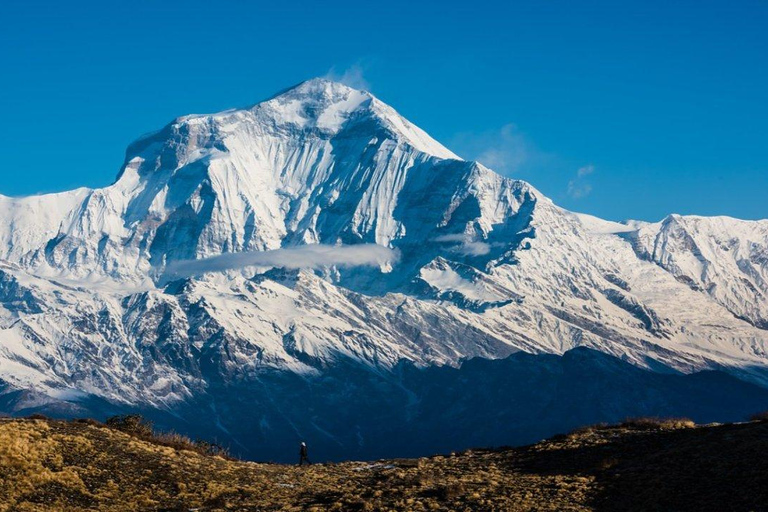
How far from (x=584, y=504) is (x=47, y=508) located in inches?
878

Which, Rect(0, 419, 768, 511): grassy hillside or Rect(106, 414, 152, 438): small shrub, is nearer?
Rect(0, 419, 768, 511): grassy hillside

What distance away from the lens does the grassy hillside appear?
46.2m

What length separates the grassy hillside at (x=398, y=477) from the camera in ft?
151

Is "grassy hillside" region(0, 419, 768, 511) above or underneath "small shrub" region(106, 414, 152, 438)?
underneath

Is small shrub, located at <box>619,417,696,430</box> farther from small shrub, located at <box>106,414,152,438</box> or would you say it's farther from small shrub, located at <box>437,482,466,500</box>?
small shrub, located at <box>106,414,152,438</box>

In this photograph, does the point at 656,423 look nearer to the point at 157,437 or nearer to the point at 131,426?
the point at 157,437

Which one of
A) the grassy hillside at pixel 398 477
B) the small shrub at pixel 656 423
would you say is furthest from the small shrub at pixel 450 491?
the small shrub at pixel 656 423

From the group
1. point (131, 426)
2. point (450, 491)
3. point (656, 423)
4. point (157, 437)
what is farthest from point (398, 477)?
point (656, 423)

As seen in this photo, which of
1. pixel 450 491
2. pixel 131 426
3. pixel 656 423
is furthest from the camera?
pixel 656 423

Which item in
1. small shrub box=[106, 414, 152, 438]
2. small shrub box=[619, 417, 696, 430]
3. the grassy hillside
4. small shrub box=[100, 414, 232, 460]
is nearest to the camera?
the grassy hillside

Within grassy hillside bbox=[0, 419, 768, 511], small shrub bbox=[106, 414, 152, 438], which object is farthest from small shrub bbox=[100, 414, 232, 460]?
grassy hillside bbox=[0, 419, 768, 511]

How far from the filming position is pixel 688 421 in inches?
2532

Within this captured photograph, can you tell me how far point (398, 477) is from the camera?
177 feet

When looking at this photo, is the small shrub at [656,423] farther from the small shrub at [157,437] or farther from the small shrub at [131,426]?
the small shrub at [131,426]
